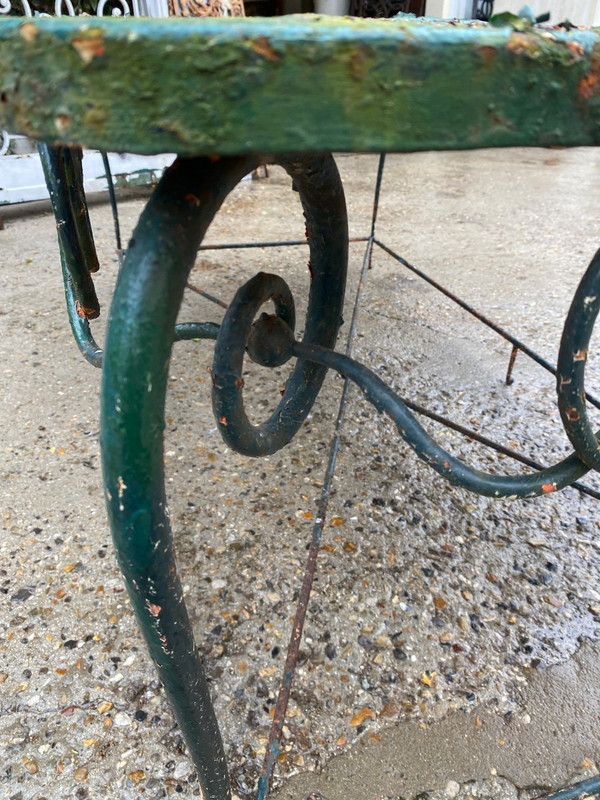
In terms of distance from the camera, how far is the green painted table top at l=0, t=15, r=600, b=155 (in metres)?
0.29

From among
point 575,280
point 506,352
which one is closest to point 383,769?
point 506,352

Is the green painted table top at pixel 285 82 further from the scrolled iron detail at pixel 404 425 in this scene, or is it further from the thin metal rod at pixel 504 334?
the thin metal rod at pixel 504 334

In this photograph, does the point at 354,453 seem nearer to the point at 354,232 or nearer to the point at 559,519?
the point at 559,519

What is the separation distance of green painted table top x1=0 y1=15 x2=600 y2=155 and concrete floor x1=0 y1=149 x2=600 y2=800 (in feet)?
2.54

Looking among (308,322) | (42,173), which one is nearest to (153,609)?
(308,322)

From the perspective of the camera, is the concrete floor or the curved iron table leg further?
the concrete floor

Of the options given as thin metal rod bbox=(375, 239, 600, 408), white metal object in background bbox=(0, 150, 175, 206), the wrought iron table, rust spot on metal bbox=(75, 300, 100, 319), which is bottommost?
white metal object in background bbox=(0, 150, 175, 206)

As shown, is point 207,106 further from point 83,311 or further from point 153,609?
point 83,311

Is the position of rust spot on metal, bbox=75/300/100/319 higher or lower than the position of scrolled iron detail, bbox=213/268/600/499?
lower

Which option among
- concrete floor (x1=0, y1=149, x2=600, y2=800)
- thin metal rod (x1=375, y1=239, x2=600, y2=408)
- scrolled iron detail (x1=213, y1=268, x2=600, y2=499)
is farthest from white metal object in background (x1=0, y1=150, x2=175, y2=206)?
scrolled iron detail (x1=213, y1=268, x2=600, y2=499)

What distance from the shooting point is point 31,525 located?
3.78 feet

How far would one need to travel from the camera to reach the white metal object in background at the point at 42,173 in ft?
8.65

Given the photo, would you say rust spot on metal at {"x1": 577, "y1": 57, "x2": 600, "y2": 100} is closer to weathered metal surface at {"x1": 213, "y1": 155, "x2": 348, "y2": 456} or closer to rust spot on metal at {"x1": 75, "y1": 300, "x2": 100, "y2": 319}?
weathered metal surface at {"x1": 213, "y1": 155, "x2": 348, "y2": 456}

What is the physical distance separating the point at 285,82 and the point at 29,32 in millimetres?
127
